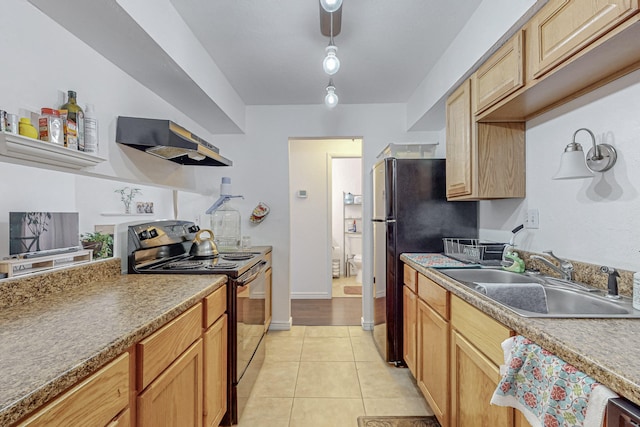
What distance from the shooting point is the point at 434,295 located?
1.67 metres

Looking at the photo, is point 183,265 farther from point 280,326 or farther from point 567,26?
point 567,26

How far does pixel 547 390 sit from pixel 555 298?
0.75 m

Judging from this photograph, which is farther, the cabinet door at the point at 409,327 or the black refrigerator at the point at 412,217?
the black refrigerator at the point at 412,217

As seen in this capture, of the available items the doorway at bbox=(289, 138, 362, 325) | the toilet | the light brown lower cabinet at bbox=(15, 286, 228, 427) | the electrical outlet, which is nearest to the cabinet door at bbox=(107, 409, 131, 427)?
the light brown lower cabinet at bbox=(15, 286, 228, 427)

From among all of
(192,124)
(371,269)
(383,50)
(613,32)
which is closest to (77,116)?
(192,124)

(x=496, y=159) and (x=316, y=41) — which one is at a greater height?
(x=316, y=41)

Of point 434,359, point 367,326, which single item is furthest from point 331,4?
point 367,326

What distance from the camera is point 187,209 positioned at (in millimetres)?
2816

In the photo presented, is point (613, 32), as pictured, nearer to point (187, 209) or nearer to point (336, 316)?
point (187, 209)

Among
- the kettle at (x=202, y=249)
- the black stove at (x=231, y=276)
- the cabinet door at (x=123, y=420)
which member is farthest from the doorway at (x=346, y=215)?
the cabinet door at (x=123, y=420)

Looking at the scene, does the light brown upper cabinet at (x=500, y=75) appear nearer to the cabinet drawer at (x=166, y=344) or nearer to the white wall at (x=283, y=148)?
the white wall at (x=283, y=148)

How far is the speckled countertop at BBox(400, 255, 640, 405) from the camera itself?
63 centimetres

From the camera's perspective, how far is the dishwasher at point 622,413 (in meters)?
0.58

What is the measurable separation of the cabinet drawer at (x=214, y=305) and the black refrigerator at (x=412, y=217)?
4.30 feet
